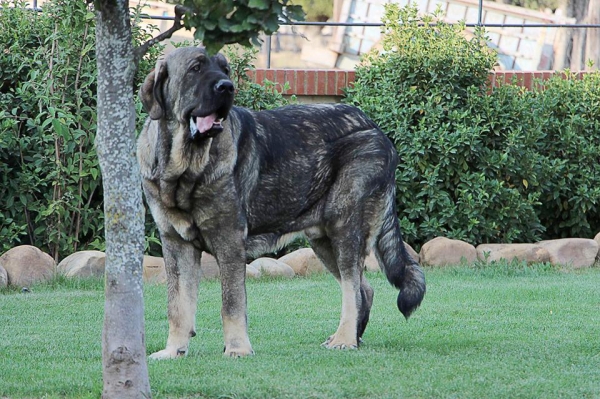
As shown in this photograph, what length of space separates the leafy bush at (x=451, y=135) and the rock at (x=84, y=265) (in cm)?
342

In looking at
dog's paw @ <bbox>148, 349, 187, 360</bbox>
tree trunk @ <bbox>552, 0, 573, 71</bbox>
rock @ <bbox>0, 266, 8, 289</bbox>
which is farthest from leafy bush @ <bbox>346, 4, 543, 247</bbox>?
dog's paw @ <bbox>148, 349, 187, 360</bbox>

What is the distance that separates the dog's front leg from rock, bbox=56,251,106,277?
359cm

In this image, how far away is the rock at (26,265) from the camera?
941cm

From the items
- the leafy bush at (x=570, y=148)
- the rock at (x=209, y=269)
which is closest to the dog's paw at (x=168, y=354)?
the rock at (x=209, y=269)

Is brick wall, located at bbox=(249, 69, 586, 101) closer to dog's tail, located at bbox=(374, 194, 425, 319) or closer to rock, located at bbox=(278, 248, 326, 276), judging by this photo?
rock, located at bbox=(278, 248, 326, 276)

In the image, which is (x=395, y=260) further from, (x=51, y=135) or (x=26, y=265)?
(x=51, y=135)

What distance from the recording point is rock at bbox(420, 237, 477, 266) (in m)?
10.9

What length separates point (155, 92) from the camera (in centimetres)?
617

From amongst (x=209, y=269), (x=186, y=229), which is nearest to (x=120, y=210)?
(x=186, y=229)

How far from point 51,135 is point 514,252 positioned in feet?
16.4

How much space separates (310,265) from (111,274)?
5.84 metres

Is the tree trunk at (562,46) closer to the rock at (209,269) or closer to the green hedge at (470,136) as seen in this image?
the green hedge at (470,136)

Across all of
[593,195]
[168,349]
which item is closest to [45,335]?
[168,349]

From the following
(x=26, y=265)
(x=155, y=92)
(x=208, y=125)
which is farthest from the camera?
(x=26, y=265)
